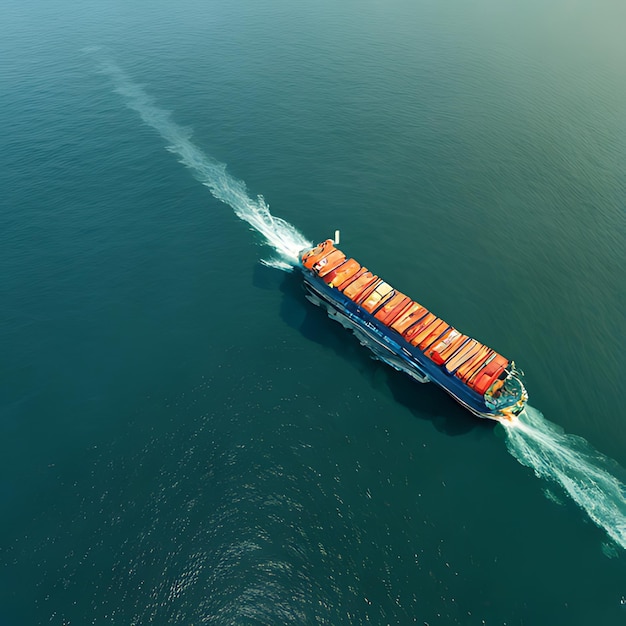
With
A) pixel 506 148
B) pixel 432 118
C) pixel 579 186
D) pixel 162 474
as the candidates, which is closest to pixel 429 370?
pixel 162 474

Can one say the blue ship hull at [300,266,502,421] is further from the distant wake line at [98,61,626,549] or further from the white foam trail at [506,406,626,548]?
the distant wake line at [98,61,626,549]

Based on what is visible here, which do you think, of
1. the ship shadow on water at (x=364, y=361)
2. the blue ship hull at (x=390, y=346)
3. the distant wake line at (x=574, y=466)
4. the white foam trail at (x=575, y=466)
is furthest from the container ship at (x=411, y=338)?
the distant wake line at (x=574, y=466)

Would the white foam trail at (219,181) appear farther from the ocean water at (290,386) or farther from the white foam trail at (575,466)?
the white foam trail at (575,466)

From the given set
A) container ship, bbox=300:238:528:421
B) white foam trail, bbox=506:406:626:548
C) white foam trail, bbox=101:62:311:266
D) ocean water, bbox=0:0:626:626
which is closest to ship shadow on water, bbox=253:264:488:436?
ocean water, bbox=0:0:626:626

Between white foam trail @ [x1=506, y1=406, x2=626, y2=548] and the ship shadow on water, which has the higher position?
white foam trail @ [x1=506, y1=406, x2=626, y2=548]

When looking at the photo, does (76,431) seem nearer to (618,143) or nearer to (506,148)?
(506,148)

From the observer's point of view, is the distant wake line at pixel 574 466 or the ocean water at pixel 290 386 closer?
the ocean water at pixel 290 386

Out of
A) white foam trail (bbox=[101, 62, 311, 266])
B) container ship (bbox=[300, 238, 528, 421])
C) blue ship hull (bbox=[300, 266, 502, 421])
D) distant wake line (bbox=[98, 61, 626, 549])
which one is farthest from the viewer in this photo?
white foam trail (bbox=[101, 62, 311, 266])
